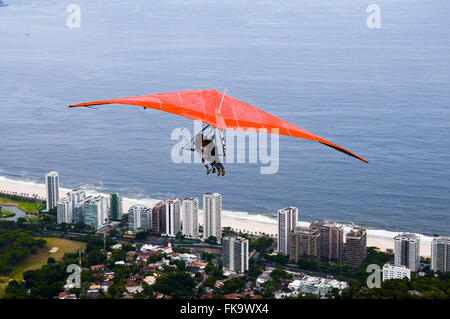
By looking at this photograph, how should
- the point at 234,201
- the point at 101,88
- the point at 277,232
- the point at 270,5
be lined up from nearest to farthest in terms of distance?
the point at 277,232 < the point at 234,201 < the point at 101,88 < the point at 270,5

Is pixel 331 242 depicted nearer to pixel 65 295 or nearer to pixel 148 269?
pixel 148 269

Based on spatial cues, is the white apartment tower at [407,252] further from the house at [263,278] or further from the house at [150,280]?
the house at [150,280]

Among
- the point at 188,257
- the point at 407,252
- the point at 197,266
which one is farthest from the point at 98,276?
the point at 407,252

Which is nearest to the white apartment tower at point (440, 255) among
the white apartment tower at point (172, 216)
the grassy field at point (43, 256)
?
the white apartment tower at point (172, 216)

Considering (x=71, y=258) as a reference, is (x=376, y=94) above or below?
above

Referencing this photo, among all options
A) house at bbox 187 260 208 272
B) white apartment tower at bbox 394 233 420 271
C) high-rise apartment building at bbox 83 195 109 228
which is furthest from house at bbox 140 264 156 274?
white apartment tower at bbox 394 233 420 271

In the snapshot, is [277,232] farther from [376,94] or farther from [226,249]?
[376,94]

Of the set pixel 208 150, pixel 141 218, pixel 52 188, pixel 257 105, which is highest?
pixel 208 150
